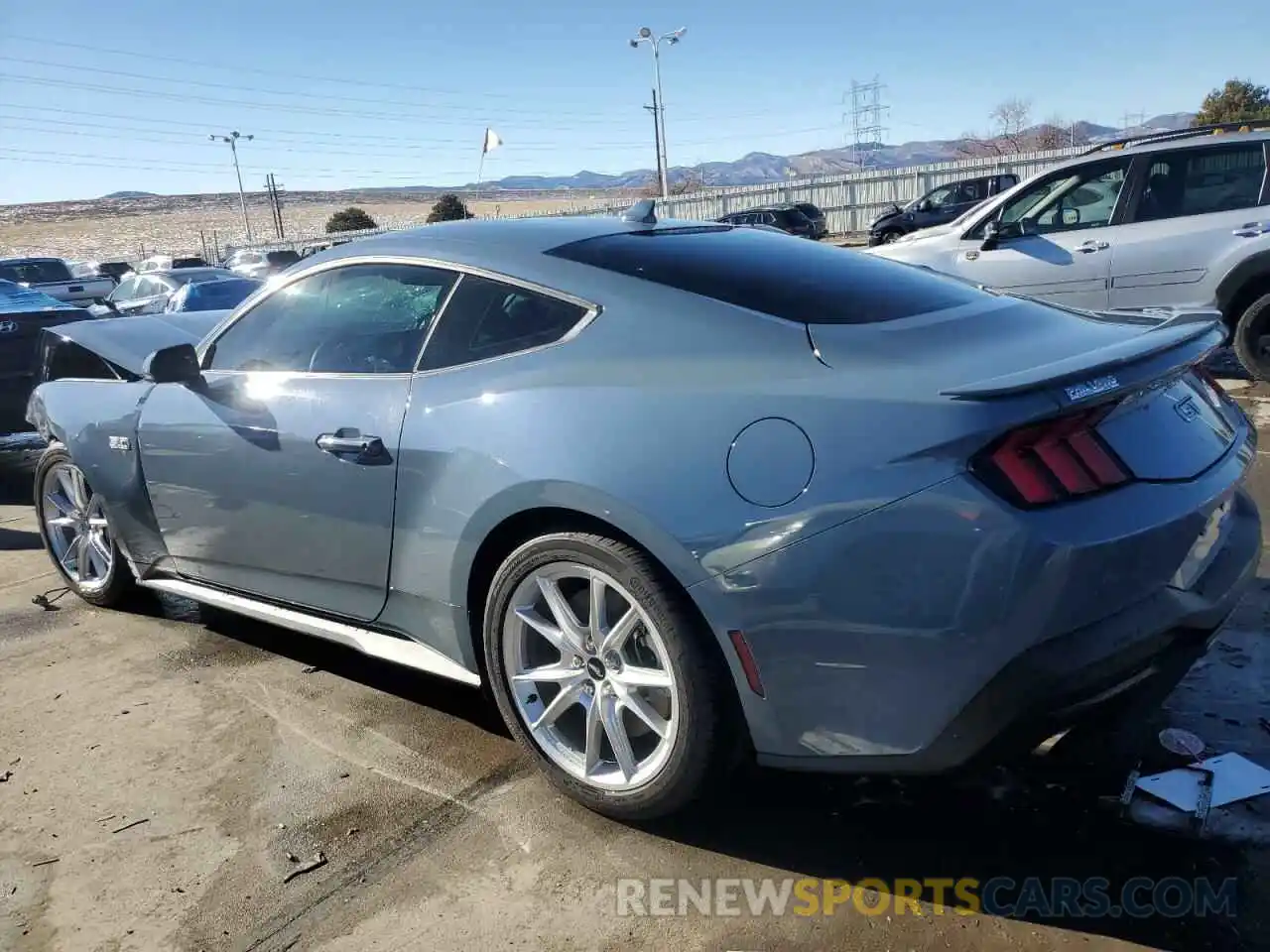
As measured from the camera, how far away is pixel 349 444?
9.73ft

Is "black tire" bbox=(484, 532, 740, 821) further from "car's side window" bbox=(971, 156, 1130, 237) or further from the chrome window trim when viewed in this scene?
"car's side window" bbox=(971, 156, 1130, 237)

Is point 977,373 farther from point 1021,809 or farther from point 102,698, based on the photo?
point 102,698

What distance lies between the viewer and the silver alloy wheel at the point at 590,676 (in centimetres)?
251

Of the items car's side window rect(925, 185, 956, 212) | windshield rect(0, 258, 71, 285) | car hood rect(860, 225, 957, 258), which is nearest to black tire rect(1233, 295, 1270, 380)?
car hood rect(860, 225, 957, 258)

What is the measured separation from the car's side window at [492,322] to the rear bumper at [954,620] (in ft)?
2.88

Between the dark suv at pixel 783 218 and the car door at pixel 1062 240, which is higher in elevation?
the dark suv at pixel 783 218

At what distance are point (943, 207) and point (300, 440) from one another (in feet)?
86.2

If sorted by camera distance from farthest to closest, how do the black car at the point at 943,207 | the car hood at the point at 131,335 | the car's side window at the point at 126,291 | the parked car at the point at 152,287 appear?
1. the black car at the point at 943,207
2. the car's side window at the point at 126,291
3. the parked car at the point at 152,287
4. the car hood at the point at 131,335

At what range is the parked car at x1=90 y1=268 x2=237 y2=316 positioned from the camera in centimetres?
1675

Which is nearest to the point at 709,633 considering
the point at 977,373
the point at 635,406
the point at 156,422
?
the point at 635,406

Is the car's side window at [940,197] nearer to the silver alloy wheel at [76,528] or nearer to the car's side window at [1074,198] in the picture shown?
the car's side window at [1074,198]

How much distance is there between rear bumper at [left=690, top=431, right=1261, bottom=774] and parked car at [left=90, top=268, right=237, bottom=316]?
1609cm

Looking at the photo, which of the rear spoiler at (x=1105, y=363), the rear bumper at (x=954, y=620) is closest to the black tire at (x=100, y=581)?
the rear bumper at (x=954, y=620)

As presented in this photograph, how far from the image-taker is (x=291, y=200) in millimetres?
145125
